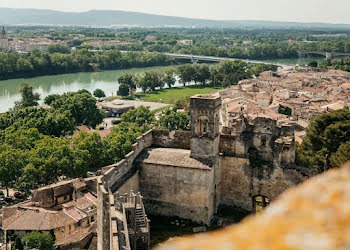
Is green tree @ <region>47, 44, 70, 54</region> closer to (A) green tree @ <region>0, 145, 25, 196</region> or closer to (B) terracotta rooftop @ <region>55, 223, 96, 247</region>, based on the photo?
(A) green tree @ <region>0, 145, 25, 196</region>

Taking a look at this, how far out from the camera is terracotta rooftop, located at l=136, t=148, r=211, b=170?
19562 millimetres

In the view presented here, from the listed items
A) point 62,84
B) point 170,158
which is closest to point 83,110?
point 170,158

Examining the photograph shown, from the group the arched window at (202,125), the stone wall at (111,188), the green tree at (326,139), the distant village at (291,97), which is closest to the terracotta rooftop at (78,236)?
the stone wall at (111,188)

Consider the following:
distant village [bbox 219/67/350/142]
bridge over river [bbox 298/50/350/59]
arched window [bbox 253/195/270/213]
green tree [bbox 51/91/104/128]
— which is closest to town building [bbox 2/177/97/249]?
arched window [bbox 253/195/270/213]

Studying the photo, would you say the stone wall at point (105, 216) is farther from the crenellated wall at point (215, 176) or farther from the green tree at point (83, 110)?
the green tree at point (83, 110)

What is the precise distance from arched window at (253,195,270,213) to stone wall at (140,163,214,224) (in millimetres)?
2619

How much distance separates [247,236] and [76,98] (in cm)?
5021

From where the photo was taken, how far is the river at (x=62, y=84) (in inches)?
3046

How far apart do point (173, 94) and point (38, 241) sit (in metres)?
58.7

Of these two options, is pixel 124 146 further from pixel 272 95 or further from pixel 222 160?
pixel 272 95

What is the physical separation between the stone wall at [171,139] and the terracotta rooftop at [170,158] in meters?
0.59

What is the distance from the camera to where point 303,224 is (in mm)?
2260

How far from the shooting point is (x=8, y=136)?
34.5 metres

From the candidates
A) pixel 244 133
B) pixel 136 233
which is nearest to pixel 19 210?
pixel 136 233
